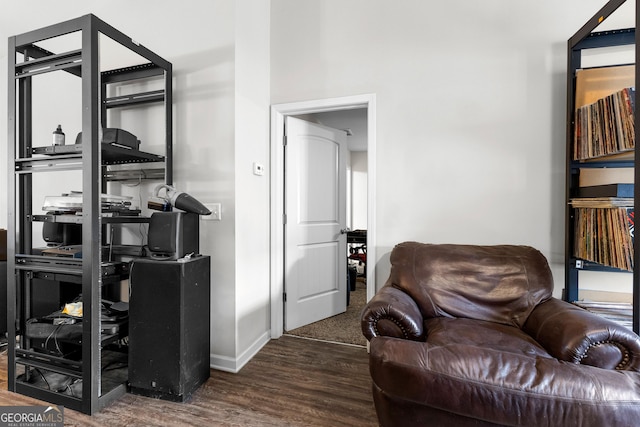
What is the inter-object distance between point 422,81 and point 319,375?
227cm

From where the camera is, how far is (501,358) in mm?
1222

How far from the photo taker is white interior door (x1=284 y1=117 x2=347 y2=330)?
9.21 feet

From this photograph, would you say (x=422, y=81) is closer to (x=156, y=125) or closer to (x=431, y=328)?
(x=431, y=328)

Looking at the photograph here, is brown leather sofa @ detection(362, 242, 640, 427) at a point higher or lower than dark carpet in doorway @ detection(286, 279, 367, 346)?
higher

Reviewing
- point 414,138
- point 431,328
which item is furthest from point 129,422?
point 414,138

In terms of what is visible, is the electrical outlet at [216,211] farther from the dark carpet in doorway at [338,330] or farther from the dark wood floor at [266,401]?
the dark carpet in doorway at [338,330]

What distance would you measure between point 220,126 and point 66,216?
1.06m

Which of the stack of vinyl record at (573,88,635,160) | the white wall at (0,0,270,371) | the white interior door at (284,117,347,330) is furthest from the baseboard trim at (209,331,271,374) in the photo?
the stack of vinyl record at (573,88,635,160)

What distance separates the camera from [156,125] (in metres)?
2.37

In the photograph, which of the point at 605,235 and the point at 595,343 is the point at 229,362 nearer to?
the point at 595,343

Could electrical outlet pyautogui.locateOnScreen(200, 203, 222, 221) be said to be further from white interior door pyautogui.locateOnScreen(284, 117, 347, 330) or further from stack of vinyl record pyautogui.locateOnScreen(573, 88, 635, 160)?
stack of vinyl record pyautogui.locateOnScreen(573, 88, 635, 160)

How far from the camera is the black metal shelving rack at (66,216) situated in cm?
162
